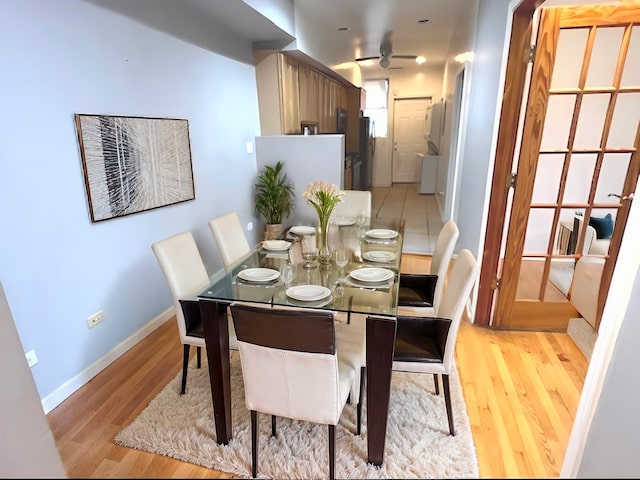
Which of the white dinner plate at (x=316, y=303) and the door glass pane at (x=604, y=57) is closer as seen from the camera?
the white dinner plate at (x=316, y=303)

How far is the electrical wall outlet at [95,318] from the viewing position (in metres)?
2.16

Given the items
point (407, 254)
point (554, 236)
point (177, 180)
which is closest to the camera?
point (554, 236)

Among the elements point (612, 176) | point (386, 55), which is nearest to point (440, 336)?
point (612, 176)

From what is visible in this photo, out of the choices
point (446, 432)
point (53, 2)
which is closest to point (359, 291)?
point (446, 432)

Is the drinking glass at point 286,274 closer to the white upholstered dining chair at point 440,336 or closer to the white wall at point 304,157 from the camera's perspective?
the white upholstered dining chair at point 440,336

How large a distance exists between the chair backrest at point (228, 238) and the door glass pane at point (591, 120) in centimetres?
230

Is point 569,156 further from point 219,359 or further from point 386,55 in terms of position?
point 386,55

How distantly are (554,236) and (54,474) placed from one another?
2.77m

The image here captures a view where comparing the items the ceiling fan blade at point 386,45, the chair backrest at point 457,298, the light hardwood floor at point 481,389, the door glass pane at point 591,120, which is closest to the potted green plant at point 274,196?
the light hardwood floor at point 481,389

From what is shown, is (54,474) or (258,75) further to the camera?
(258,75)

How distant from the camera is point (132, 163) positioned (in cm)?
238

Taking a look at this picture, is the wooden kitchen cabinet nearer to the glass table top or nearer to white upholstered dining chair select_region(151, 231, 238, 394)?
A: the glass table top

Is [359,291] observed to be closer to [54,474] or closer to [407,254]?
[54,474]

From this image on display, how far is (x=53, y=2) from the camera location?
183cm
